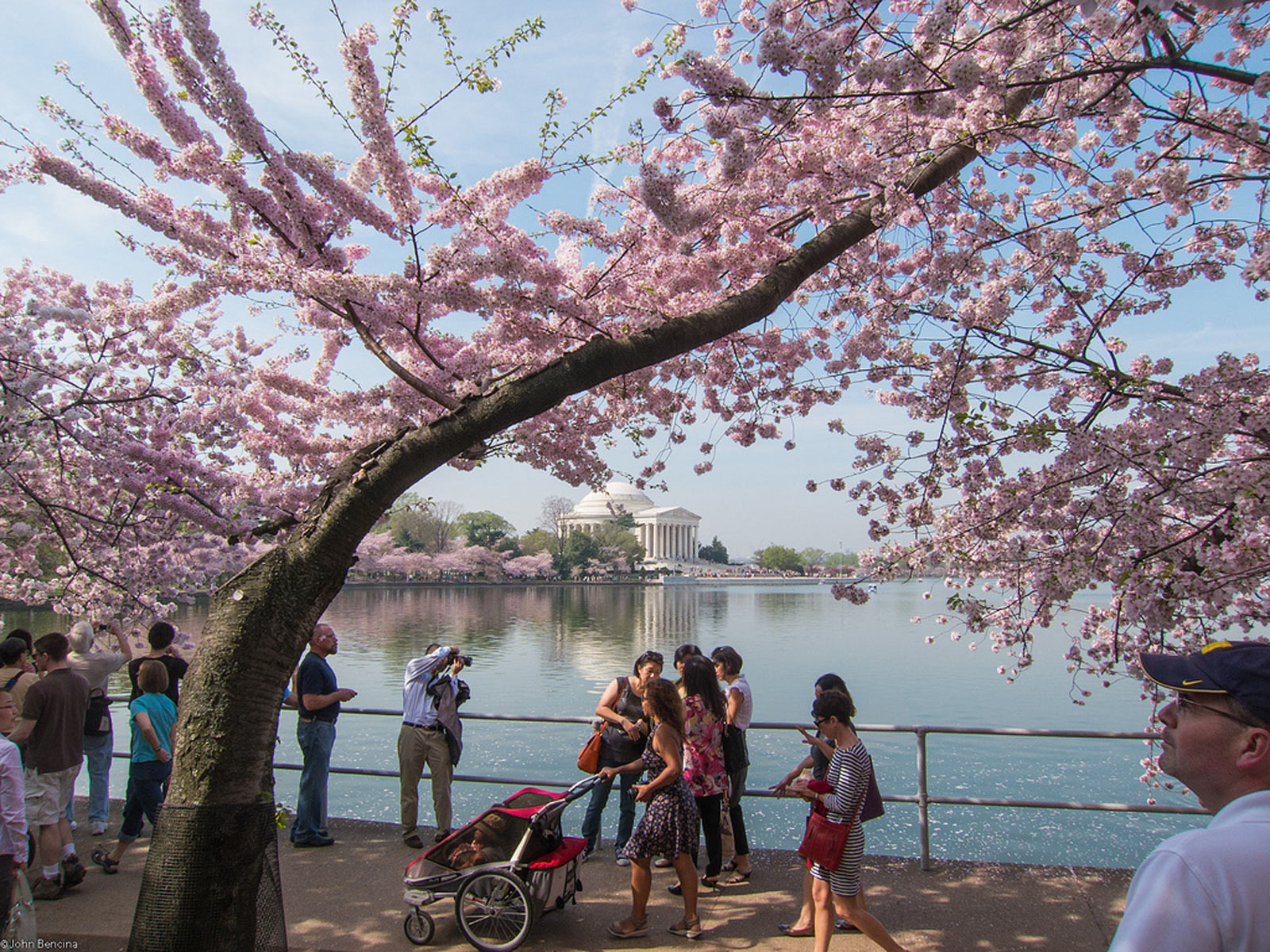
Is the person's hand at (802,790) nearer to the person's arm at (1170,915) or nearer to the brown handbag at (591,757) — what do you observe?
the brown handbag at (591,757)

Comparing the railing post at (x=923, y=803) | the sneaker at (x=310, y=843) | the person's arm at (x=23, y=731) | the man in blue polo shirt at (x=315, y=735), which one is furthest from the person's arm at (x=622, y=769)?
the person's arm at (x=23, y=731)

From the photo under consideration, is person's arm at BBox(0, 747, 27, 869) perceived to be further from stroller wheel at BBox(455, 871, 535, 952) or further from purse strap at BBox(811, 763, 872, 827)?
purse strap at BBox(811, 763, 872, 827)

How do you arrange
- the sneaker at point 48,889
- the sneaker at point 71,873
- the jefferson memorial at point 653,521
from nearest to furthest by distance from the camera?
the sneaker at point 48,889 → the sneaker at point 71,873 → the jefferson memorial at point 653,521

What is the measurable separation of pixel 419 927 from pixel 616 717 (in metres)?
1.72

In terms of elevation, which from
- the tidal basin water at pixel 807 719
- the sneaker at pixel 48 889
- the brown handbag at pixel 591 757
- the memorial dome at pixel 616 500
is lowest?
the tidal basin water at pixel 807 719

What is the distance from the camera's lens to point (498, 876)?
13.1 ft

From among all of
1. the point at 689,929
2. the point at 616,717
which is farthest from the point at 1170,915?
the point at 616,717

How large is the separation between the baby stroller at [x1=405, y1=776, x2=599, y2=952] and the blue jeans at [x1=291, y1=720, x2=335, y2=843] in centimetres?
159

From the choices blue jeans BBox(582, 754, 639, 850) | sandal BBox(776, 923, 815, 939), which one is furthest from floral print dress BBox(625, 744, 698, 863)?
blue jeans BBox(582, 754, 639, 850)

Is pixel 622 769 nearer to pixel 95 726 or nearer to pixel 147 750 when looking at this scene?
pixel 147 750

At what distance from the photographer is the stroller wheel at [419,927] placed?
4.06m

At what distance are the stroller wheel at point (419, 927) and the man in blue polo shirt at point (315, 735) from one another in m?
1.65

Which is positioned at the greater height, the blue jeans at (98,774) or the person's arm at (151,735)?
the person's arm at (151,735)

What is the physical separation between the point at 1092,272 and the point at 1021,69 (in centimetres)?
185
